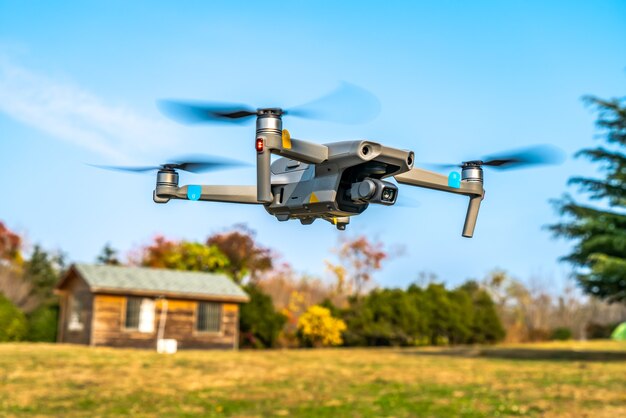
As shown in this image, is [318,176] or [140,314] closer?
[318,176]

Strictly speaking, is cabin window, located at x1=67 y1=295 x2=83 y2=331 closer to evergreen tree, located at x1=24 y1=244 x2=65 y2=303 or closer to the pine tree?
evergreen tree, located at x1=24 y1=244 x2=65 y2=303

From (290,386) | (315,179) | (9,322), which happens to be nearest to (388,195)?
(315,179)

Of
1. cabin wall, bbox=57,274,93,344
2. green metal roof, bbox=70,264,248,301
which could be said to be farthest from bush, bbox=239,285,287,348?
cabin wall, bbox=57,274,93,344

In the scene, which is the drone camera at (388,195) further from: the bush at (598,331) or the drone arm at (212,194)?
the bush at (598,331)

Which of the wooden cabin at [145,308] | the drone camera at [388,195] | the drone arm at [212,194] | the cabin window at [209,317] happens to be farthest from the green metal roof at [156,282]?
the drone camera at [388,195]

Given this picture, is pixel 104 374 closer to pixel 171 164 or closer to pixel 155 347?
pixel 155 347

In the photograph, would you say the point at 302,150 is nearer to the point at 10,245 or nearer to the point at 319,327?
the point at 319,327
